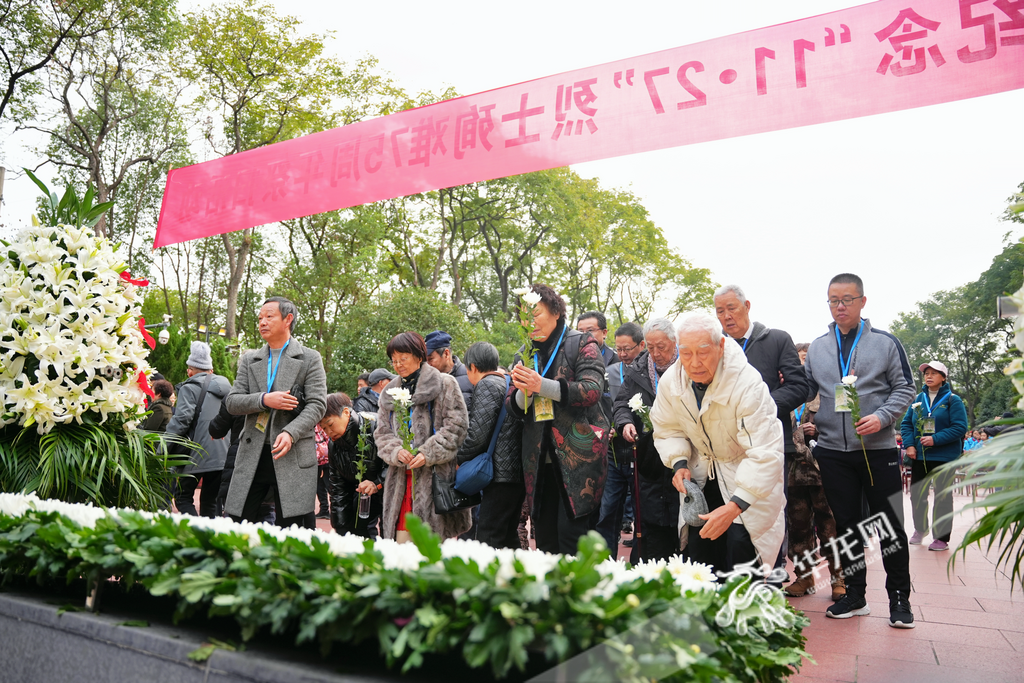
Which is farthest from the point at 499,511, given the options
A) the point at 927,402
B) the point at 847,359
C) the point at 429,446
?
the point at 927,402

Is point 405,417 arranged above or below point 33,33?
below

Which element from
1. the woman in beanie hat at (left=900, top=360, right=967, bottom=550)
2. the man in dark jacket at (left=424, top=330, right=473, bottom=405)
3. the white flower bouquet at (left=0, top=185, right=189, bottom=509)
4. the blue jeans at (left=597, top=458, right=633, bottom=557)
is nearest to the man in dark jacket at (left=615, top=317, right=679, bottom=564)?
the blue jeans at (left=597, top=458, right=633, bottom=557)

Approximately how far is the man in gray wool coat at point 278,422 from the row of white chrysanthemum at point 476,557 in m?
1.59

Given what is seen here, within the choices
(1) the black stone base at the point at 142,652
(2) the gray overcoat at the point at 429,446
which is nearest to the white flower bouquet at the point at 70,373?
(1) the black stone base at the point at 142,652

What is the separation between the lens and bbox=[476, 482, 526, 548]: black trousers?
14.3ft

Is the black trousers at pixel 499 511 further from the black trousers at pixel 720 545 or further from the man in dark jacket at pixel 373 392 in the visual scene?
the man in dark jacket at pixel 373 392

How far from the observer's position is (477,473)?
14.1 ft

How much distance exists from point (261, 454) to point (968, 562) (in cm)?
615

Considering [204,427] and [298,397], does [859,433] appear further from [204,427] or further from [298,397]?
[204,427]

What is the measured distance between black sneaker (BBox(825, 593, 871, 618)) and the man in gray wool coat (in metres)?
3.17

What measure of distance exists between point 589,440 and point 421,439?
4.13 feet

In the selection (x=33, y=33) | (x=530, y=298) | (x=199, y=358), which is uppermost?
(x=33, y=33)

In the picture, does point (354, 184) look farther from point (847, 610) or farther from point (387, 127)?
point (847, 610)

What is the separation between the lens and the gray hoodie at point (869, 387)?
415cm
